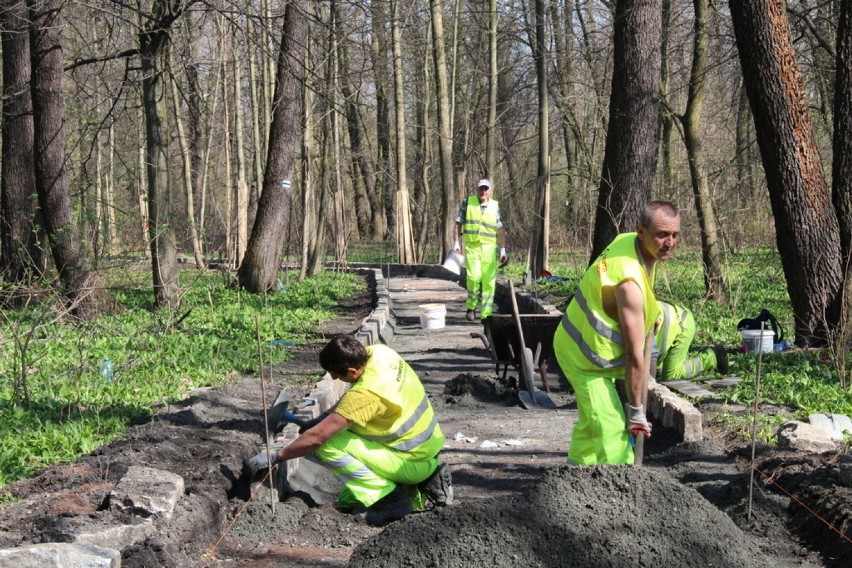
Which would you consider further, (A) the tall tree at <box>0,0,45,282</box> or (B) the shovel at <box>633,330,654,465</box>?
(A) the tall tree at <box>0,0,45,282</box>

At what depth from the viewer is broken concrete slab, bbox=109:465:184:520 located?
16.5 feet

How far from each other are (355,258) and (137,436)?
2568 centimetres

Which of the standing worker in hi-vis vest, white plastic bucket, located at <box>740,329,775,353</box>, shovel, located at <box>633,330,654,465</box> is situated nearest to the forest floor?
shovel, located at <box>633,330,654,465</box>

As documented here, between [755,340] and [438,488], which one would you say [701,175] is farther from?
[438,488]

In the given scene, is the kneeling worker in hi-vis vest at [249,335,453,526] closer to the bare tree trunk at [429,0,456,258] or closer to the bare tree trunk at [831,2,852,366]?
the bare tree trunk at [831,2,852,366]

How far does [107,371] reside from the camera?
934 cm

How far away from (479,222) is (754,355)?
468 cm

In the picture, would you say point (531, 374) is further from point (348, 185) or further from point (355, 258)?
point (348, 185)

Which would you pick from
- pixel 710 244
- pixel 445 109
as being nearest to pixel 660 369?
pixel 710 244

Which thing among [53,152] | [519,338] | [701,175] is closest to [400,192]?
[701,175]

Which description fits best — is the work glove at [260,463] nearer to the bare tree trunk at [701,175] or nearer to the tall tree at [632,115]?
the tall tree at [632,115]

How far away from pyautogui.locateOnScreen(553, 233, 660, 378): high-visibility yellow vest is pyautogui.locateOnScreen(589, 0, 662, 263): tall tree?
316 inches

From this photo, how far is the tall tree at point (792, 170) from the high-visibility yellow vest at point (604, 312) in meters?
5.93

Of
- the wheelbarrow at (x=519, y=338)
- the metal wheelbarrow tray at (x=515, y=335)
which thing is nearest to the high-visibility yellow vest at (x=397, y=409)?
the wheelbarrow at (x=519, y=338)
